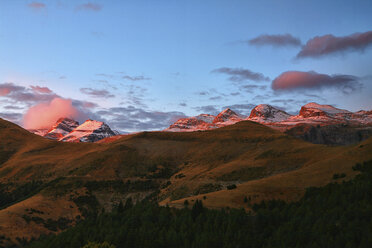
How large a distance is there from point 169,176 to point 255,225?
101 meters

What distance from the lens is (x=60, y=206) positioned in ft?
399

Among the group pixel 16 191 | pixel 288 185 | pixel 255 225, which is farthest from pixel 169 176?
pixel 255 225

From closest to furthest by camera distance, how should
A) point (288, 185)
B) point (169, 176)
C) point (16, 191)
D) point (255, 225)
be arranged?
point (255, 225) → point (288, 185) → point (16, 191) → point (169, 176)

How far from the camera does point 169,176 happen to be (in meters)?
160

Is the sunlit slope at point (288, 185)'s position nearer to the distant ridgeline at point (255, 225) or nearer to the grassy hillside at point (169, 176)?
the grassy hillside at point (169, 176)

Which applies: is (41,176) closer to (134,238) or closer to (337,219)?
(134,238)

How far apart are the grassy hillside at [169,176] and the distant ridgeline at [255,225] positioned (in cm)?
630

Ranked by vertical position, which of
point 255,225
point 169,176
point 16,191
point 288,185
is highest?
point 169,176

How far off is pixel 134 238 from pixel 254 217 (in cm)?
2237

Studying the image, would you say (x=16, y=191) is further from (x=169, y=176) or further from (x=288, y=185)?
(x=288, y=185)

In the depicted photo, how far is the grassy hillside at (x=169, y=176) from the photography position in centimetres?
8675

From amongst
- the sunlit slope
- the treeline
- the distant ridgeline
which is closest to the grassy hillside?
the sunlit slope

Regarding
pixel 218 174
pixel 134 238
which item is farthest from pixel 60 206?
pixel 134 238

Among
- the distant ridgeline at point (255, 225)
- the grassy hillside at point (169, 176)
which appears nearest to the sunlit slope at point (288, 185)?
the grassy hillside at point (169, 176)
